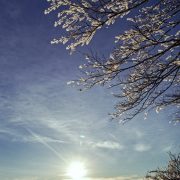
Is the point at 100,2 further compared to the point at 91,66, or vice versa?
the point at 91,66

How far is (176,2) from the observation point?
Answer: 8.52 metres

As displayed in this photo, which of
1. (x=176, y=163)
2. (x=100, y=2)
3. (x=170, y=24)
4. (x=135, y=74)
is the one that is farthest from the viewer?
(x=176, y=163)

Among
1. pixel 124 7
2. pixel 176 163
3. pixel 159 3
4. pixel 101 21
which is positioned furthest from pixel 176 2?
pixel 176 163

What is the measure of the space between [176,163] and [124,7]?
16267 millimetres

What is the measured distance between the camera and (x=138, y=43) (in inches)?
330

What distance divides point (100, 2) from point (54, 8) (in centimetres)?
130

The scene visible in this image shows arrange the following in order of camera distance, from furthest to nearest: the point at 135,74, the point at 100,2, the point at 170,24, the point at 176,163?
the point at 176,163, the point at 135,74, the point at 170,24, the point at 100,2

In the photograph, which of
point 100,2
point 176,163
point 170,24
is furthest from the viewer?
point 176,163

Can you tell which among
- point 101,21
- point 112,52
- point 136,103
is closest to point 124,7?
point 101,21

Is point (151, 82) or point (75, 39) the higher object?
point (75, 39)

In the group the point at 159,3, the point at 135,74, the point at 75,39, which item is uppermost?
the point at 159,3

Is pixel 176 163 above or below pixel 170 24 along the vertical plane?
above

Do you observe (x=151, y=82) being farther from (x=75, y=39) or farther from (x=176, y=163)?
(x=176, y=163)

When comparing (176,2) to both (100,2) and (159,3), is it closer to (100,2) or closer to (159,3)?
(159,3)
